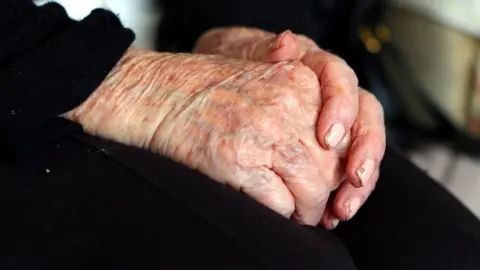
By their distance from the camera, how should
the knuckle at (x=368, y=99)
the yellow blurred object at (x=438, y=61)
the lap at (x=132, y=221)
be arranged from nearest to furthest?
the lap at (x=132, y=221) → the knuckle at (x=368, y=99) → the yellow blurred object at (x=438, y=61)

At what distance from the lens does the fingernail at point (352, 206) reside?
573mm

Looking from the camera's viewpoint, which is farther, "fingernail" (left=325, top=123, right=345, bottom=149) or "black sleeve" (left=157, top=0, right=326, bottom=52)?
"black sleeve" (left=157, top=0, right=326, bottom=52)

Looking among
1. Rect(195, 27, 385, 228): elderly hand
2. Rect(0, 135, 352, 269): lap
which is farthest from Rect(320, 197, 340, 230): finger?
Rect(0, 135, 352, 269): lap

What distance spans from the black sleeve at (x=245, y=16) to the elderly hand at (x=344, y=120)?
253 millimetres

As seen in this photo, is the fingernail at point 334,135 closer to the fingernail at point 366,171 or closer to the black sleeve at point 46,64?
the fingernail at point 366,171

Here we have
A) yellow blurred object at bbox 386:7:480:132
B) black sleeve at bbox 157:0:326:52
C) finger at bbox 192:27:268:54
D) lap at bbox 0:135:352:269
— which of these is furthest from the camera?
yellow blurred object at bbox 386:7:480:132

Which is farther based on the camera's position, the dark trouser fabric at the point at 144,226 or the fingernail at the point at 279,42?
the fingernail at the point at 279,42

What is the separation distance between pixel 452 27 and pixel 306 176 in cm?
82

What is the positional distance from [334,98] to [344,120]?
0.08ft

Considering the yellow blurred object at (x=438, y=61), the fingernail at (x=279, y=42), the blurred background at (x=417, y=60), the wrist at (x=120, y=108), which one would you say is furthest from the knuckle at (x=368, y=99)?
the yellow blurred object at (x=438, y=61)

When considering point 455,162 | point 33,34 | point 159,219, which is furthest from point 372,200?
point 455,162

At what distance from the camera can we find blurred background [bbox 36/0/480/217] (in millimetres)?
1077

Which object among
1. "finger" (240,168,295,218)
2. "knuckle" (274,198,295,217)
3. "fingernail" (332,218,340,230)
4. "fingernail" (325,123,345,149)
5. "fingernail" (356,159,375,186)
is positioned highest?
"fingernail" (325,123,345,149)

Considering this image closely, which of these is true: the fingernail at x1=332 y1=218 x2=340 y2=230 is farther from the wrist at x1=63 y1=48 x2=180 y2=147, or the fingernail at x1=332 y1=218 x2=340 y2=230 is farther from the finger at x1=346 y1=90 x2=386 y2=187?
the wrist at x1=63 y1=48 x2=180 y2=147
